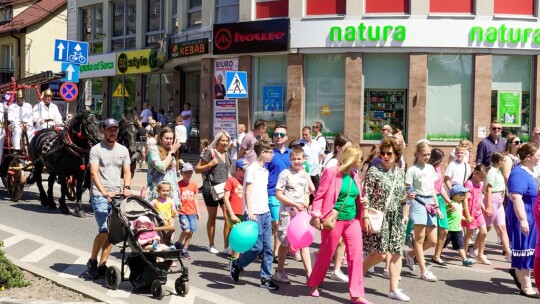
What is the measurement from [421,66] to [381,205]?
15.4 metres

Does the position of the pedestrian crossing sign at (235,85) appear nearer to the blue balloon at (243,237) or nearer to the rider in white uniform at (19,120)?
the rider in white uniform at (19,120)

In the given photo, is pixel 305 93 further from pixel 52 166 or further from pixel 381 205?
pixel 381 205

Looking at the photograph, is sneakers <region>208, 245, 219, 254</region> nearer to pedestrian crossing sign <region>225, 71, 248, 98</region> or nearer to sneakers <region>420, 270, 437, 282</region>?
sneakers <region>420, 270, 437, 282</region>

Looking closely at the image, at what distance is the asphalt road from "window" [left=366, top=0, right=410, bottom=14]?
11.5 m

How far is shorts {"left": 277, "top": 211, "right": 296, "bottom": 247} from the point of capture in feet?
31.9

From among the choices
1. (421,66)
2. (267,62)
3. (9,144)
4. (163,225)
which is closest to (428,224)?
(163,225)

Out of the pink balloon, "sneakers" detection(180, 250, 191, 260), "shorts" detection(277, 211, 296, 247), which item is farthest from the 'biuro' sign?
the pink balloon

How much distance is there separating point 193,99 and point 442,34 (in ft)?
35.5

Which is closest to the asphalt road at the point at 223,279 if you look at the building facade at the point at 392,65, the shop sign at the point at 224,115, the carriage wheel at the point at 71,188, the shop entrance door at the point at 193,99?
the carriage wheel at the point at 71,188

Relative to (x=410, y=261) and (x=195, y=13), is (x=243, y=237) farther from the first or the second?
(x=195, y=13)

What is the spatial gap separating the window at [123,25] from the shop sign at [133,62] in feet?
1.94

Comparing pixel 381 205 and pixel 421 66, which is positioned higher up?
pixel 421 66

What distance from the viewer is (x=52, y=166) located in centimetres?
1565

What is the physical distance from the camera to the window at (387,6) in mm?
24000
